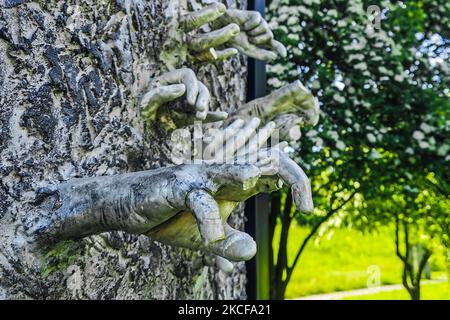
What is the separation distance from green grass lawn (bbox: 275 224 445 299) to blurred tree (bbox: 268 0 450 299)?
1096mm

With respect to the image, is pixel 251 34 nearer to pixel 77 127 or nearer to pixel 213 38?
pixel 213 38

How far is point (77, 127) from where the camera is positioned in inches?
26.9

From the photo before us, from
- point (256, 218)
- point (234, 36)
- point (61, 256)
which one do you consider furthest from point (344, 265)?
point (61, 256)

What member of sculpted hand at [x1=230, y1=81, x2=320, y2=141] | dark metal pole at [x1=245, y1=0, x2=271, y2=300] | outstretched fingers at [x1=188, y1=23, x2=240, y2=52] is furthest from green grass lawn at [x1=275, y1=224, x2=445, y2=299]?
outstretched fingers at [x1=188, y1=23, x2=240, y2=52]

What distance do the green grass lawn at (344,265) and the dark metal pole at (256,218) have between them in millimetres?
2190

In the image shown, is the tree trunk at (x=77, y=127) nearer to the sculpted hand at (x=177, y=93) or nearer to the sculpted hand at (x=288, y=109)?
the sculpted hand at (x=177, y=93)

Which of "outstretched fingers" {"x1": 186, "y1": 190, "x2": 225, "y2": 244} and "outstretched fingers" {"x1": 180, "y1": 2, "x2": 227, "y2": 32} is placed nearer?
"outstretched fingers" {"x1": 186, "y1": 190, "x2": 225, "y2": 244}

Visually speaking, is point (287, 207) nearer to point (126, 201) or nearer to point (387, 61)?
point (387, 61)

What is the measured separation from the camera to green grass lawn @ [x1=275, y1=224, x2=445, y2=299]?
3.60 metres

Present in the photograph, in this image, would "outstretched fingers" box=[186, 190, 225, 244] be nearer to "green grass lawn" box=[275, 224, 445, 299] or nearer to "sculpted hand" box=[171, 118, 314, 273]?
"sculpted hand" box=[171, 118, 314, 273]

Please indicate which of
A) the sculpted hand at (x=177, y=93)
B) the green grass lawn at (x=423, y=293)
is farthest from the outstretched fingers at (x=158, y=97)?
the green grass lawn at (x=423, y=293)

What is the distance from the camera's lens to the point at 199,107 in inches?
29.5

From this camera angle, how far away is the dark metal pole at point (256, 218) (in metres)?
1.37
